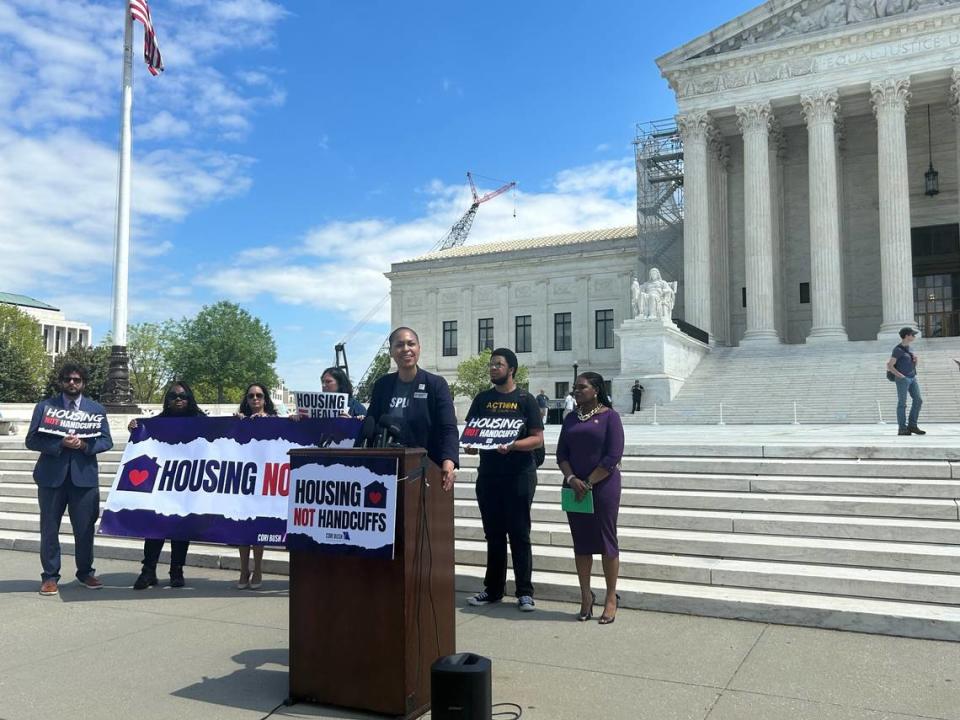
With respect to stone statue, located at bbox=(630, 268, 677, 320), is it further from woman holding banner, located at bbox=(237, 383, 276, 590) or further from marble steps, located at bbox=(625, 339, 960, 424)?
woman holding banner, located at bbox=(237, 383, 276, 590)

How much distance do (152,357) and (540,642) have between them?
75.2 meters

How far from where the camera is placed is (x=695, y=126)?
36.8 m

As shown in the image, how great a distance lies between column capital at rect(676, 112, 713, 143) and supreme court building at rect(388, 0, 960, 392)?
0.25ft

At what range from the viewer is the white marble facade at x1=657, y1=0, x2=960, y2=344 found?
32.8m

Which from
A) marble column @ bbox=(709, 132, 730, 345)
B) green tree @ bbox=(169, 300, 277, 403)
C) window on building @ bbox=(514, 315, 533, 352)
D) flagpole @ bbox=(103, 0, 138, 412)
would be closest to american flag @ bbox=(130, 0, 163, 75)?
flagpole @ bbox=(103, 0, 138, 412)

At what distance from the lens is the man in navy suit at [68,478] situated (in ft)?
25.4

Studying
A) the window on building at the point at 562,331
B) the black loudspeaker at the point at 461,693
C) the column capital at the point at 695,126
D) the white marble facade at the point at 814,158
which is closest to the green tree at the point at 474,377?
the window on building at the point at 562,331

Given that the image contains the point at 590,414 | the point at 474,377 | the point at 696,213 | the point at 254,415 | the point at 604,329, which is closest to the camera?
the point at 590,414

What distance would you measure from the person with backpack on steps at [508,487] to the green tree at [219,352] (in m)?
69.3

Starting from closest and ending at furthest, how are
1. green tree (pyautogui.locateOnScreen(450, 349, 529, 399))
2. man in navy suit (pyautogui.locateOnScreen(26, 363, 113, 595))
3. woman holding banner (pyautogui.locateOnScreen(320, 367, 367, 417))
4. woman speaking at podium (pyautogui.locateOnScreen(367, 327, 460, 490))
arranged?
woman speaking at podium (pyautogui.locateOnScreen(367, 327, 460, 490)) → man in navy suit (pyautogui.locateOnScreen(26, 363, 113, 595)) → woman holding banner (pyautogui.locateOnScreen(320, 367, 367, 417)) → green tree (pyautogui.locateOnScreen(450, 349, 529, 399))

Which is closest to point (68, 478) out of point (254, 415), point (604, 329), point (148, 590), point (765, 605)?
point (148, 590)

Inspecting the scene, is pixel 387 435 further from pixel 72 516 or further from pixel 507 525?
pixel 72 516

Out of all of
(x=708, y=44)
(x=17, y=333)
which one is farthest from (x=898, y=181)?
(x=17, y=333)

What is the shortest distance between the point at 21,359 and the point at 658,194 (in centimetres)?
5583
